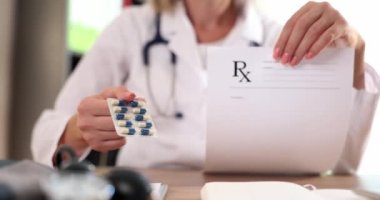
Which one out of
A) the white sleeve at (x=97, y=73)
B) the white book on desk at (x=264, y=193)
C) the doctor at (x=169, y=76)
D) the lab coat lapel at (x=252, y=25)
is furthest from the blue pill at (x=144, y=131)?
the lab coat lapel at (x=252, y=25)

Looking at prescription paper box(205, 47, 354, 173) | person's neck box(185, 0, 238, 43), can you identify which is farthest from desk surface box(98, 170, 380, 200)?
person's neck box(185, 0, 238, 43)

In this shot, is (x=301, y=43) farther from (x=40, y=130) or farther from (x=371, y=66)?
(x=40, y=130)

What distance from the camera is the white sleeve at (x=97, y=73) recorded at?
3.69 feet

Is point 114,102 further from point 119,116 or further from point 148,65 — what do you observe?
point 148,65

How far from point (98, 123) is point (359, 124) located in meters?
0.49

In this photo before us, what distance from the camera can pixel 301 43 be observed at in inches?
33.5

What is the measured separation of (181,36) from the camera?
120 cm

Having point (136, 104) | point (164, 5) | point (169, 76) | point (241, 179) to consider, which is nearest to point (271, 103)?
point (241, 179)

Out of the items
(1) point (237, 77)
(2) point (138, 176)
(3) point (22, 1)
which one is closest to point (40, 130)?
(1) point (237, 77)

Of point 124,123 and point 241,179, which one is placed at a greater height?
point 124,123

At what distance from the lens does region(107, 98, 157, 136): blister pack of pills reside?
69 cm

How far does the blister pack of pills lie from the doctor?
19 centimetres

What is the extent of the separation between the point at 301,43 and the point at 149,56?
0.44 meters

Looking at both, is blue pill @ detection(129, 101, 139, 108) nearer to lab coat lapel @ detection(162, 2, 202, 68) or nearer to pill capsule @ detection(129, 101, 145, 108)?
pill capsule @ detection(129, 101, 145, 108)
